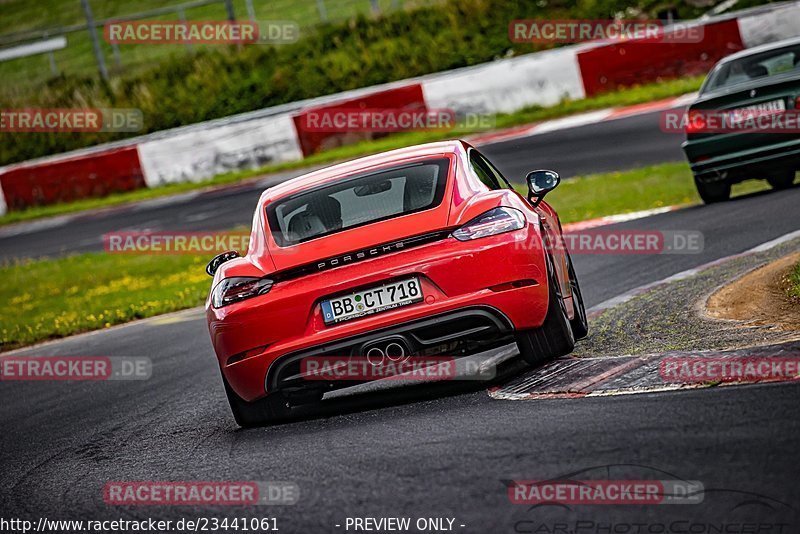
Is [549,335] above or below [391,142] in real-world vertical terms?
below

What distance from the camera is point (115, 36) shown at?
1240 inches

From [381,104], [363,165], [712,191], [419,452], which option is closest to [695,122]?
[712,191]

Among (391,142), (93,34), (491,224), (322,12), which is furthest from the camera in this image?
(322,12)

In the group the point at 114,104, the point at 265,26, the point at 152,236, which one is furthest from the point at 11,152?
the point at 152,236

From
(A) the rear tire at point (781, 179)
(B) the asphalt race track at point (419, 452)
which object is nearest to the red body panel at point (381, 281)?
(B) the asphalt race track at point (419, 452)

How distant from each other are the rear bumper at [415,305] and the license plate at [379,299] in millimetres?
30

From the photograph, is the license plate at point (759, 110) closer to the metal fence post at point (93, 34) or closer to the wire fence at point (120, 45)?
the wire fence at point (120, 45)

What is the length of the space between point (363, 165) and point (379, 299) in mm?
1109

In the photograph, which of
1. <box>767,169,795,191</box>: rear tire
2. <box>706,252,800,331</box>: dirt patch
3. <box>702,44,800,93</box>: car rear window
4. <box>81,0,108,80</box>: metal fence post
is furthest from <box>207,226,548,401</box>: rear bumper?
<box>81,0,108,80</box>: metal fence post

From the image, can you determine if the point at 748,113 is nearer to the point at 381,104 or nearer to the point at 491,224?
the point at 491,224

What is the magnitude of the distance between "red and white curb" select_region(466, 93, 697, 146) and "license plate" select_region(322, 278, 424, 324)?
1602 centimetres

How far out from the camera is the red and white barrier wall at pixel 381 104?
24.0 meters

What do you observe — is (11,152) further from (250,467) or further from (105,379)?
(250,467)

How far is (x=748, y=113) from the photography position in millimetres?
13227
